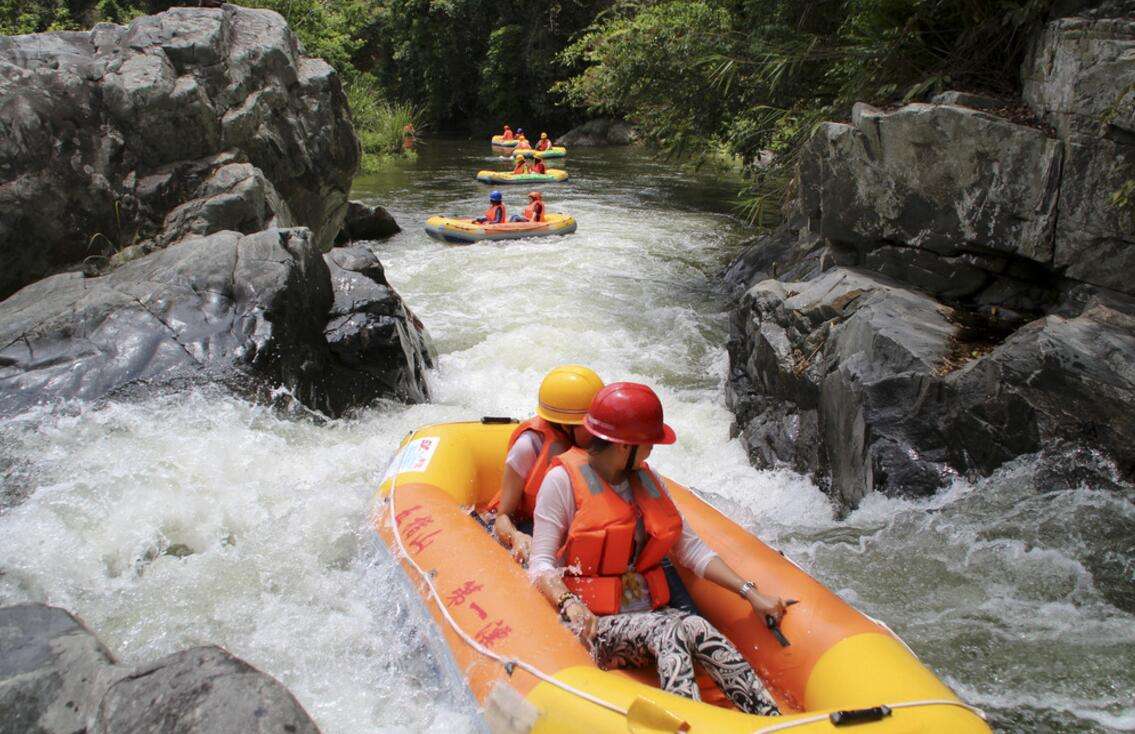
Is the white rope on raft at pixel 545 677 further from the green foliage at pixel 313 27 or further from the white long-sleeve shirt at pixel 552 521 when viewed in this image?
the green foliage at pixel 313 27

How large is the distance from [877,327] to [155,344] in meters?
4.63

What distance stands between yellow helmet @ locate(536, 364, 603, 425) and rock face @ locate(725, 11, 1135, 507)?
6.87 ft

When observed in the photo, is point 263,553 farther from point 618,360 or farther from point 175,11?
point 175,11

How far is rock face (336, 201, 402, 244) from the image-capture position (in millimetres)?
13516

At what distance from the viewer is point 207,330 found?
6.00 m

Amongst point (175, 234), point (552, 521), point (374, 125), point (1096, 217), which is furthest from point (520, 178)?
point (552, 521)

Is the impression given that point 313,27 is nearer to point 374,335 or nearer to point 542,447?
point 374,335

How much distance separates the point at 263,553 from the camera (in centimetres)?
448

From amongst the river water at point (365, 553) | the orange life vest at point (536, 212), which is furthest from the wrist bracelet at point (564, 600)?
the orange life vest at point (536, 212)

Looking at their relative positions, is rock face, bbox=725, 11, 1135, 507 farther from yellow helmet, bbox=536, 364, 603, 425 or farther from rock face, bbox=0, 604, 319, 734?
rock face, bbox=0, 604, 319, 734

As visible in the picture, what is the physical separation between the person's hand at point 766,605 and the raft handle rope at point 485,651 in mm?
740

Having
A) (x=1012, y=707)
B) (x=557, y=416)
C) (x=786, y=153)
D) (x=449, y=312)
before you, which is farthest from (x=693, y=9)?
(x=1012, y=707)

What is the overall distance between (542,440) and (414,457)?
1061mm

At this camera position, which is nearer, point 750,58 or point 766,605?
point 766,605
